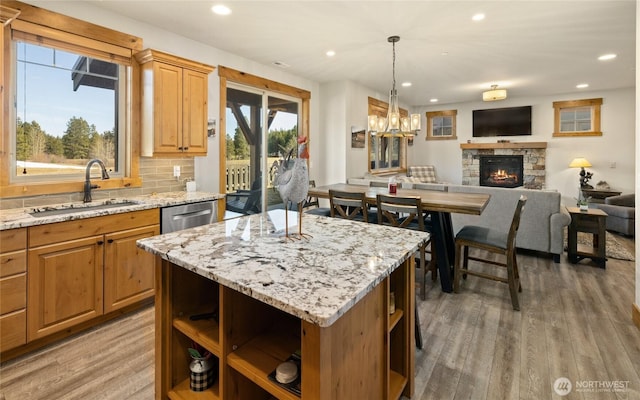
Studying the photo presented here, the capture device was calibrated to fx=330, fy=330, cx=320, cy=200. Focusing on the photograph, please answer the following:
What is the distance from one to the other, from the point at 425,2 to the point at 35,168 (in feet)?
11.8

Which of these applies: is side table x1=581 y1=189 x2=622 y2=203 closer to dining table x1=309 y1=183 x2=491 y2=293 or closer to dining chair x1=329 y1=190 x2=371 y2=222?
dining table x1=309 y1=183 x2=491 y2=293

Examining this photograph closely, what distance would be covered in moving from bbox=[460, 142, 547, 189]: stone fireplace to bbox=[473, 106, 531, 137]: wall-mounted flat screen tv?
0.30 metres

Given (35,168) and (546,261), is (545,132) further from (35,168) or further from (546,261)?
(35,168)

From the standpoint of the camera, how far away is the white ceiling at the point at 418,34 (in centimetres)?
300

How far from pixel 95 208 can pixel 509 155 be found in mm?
8175

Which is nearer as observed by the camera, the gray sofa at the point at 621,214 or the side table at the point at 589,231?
the side table at the point at 589,231

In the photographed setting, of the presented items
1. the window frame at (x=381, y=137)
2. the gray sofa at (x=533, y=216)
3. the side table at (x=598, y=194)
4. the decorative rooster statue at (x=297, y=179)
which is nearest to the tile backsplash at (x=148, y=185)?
the decorative rooster statue at (x=297, y=179)

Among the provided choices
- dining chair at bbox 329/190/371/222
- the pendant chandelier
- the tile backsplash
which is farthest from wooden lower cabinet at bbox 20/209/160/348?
the pendant chandelier

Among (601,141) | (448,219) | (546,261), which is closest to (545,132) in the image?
(601,141)

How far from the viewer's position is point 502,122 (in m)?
7.77

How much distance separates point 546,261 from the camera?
13.2 feet

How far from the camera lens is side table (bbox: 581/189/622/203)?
6320mm

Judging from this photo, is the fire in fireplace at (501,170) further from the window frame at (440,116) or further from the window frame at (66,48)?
the window frame at (66,48)

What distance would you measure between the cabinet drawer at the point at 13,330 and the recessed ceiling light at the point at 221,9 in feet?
9.07
